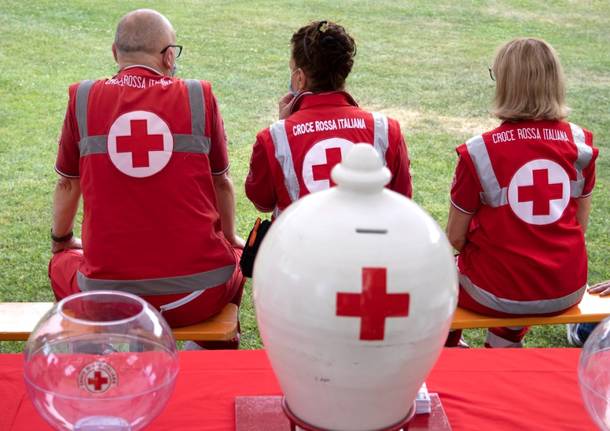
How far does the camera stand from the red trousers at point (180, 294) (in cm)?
274

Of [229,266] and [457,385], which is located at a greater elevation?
[457,385]

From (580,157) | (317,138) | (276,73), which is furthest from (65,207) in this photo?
(276,73)

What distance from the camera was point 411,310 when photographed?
4.32 ft

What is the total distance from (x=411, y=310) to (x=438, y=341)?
10 cm

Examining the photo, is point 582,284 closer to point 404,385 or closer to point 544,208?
point 544,208

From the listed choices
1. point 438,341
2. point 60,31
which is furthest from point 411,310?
point 60,31

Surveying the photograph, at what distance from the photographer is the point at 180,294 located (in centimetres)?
273

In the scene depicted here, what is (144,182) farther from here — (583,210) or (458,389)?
(583,210)

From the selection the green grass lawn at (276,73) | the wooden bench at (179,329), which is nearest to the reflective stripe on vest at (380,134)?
the wooden bench at (179,329)

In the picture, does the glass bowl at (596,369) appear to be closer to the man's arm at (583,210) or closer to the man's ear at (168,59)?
the man's arm at (583,210)

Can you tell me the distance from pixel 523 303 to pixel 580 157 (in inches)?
19.4

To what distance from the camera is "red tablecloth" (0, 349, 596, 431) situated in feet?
5.61

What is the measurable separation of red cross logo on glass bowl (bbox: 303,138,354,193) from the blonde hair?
53 centimetres

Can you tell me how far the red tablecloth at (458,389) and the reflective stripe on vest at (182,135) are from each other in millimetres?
880
